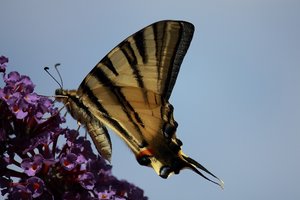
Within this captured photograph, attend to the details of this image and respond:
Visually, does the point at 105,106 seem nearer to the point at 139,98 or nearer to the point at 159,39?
the point at 139,98

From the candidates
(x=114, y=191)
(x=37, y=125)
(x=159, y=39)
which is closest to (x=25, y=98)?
(x=37, y=125)

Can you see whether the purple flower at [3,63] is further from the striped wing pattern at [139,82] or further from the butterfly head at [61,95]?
the striped wing pattern at [139,82]

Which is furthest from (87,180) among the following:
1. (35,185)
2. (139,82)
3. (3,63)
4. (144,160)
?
(3,63)

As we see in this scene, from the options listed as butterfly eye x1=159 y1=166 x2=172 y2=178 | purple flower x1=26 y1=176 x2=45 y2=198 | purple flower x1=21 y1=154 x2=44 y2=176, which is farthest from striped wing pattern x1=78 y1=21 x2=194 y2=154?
purple flower x1=26 y1=176 x2=45 y2=198

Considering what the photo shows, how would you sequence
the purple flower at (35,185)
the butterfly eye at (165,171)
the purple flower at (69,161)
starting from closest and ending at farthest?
1. the purple flower at (35,185)
2. the purple flower at (69,161)
3. the butterfly eye at (165,171)

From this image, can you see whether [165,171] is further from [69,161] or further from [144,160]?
[69,161]

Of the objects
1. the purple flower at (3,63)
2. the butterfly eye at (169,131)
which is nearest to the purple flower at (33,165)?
the purple flower at (3,63)

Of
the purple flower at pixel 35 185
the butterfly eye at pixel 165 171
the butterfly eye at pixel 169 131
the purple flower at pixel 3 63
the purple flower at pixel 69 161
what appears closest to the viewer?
the purple flower at pixel 35 185
